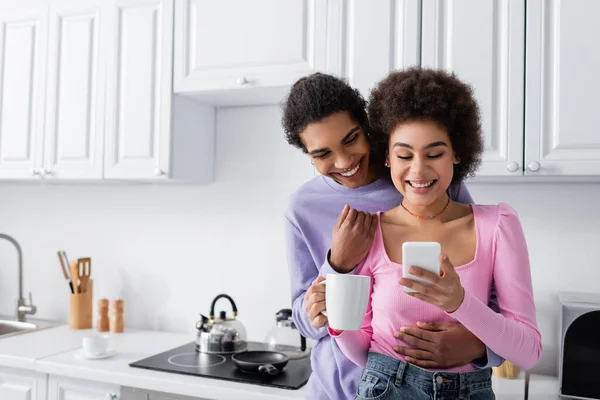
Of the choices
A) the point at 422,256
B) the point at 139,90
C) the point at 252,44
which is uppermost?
the point at 252,44

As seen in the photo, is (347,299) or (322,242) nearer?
(347,299)

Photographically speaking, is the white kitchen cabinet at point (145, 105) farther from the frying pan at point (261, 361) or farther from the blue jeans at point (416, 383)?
the blue jeans at point (416, 383)

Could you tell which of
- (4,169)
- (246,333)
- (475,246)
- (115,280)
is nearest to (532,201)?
(475,246)

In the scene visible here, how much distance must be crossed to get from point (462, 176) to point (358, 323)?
0.39 metres

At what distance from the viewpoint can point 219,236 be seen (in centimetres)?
242

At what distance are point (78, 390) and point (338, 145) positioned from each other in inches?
54.2

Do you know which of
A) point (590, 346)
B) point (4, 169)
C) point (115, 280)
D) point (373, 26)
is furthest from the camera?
point (115, 280)

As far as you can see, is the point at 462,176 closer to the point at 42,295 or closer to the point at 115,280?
the point at 115,280

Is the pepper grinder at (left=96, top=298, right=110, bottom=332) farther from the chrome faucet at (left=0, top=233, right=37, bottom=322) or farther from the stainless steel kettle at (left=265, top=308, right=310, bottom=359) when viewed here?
the stainless steel kettle at (left=265, top=308, right=310, bottom=359)

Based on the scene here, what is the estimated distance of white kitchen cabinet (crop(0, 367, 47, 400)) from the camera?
2.03 metres

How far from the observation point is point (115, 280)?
262 cm

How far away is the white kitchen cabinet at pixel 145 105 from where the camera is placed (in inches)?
83.1

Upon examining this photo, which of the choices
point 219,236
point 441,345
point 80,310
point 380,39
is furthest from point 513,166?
point 80,310

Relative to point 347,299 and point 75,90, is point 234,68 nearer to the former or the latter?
point 75,90
